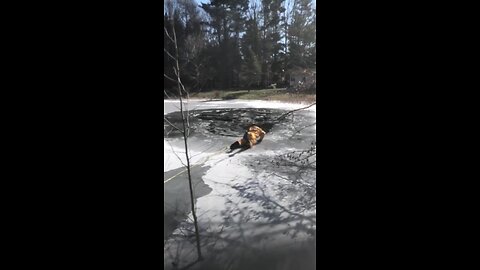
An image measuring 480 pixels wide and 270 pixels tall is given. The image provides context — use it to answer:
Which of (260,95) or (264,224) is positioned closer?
(264,224)

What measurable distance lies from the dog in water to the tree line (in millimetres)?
229

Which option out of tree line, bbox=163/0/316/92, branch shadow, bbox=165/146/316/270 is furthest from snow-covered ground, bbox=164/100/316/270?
tree line, bbox=163/0/316/92

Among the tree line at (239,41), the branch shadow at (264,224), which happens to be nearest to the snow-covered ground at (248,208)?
the branch shadow at (264,224)

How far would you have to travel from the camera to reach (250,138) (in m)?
1.93

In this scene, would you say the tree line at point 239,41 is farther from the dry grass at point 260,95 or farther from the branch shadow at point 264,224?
the branch shadow at point 264,224

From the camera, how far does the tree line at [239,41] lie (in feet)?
6.17

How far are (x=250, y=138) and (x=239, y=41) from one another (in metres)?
0.51

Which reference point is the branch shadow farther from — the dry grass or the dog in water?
the dry grass

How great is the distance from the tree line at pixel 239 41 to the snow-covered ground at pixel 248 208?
0.15 metres

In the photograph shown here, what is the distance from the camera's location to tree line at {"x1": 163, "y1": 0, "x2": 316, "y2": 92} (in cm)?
188

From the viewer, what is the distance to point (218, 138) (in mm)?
1958

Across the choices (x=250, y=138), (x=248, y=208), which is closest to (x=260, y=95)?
(x=250, y=138)

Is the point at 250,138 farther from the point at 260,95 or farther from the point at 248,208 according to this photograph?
the point at 248,208
